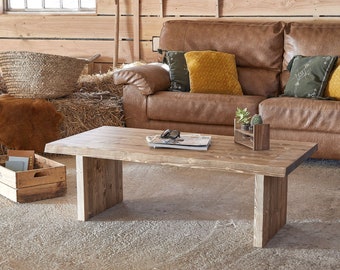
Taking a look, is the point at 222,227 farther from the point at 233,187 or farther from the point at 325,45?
the point at 325,45

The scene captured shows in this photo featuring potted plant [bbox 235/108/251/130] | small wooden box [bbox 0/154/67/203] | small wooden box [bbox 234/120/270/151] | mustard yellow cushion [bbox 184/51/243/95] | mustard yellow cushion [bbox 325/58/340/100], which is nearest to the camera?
small wooden box [bbox 234/120/270/151]

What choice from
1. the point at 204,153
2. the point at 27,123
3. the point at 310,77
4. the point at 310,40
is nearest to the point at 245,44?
the point at 310,40

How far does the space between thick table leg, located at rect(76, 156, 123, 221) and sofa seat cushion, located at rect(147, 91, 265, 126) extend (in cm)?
113

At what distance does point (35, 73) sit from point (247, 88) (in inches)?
61.7

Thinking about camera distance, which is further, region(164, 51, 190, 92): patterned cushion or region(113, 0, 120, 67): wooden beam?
region(113, 0, 120, 67): wooden beam

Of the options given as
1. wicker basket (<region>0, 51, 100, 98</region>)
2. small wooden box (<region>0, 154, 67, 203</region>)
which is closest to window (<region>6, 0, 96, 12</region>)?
wicker basket (<region>0, 51, 100, 98</region>)

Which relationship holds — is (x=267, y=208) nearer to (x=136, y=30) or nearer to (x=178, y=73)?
(x=178, y=73)

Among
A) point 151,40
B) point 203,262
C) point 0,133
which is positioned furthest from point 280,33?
point 203,262

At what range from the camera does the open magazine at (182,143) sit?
298 centimetres

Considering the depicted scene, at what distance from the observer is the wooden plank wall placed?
17.1 feet

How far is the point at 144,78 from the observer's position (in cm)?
455

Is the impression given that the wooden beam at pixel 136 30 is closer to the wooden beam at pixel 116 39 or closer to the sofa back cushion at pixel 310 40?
the wooden beam at pixel 116 39

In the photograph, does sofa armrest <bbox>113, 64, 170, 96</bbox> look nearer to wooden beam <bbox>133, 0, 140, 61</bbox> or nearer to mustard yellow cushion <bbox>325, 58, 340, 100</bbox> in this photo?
wooden beam <bbox>133, 0, 140, 61</bbox>

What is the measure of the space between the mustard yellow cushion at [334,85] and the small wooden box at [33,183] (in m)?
1.91
